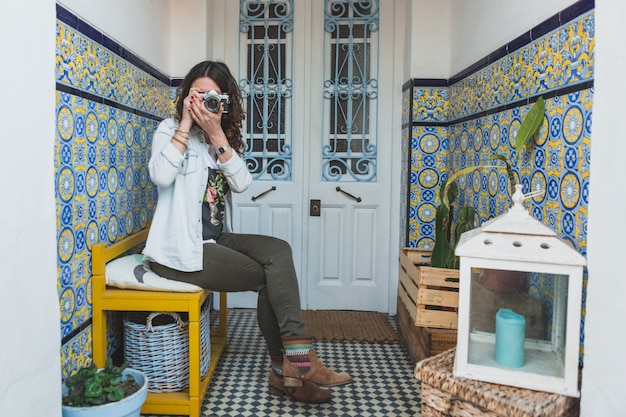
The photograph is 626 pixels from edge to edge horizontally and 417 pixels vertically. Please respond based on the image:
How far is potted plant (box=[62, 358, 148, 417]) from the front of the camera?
5.44 feet

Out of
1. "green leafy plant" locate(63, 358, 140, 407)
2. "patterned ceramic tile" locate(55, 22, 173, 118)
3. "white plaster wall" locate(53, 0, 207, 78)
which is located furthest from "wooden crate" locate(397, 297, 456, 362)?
"white plaster wall" locate(53, 0, 207, 78)

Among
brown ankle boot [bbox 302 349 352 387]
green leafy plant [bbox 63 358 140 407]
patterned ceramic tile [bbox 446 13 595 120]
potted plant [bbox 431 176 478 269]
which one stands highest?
patterned ceramic tile [bbox 446 13 595 120]

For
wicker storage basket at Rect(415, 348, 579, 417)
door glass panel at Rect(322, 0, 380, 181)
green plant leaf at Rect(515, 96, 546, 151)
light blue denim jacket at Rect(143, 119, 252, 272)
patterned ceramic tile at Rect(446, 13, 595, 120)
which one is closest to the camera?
wicker storage basket at Rect(415, 348, 579, 417)

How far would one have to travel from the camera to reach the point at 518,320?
1.47 m

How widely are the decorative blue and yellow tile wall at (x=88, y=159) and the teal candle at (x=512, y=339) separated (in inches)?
54.3

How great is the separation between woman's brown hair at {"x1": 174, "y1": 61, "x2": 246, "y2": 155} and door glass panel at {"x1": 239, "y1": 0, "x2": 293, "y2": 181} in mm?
1033

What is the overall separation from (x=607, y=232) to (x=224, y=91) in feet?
5.17

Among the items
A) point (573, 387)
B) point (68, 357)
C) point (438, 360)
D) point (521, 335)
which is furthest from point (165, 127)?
point (573, 387)

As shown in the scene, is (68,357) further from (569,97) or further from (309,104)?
(309,104)

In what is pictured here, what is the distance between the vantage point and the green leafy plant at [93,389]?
1.70m

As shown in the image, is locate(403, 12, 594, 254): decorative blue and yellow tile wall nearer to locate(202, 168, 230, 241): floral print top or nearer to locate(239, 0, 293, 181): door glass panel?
locate(239, 0, 293, 181): door glass panel

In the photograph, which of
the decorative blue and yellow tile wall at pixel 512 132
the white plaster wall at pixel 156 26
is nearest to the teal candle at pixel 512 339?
the decorative blue and yellow tile wall at pixel 512 132

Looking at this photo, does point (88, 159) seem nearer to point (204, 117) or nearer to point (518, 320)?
point (204, 117)

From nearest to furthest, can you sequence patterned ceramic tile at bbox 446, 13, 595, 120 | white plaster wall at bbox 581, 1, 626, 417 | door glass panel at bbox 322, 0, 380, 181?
1. white plaster wall at bbox 581, 1, 626, 417
2. patterned ceramic tile at bbox 446, 13, 595, 120
3. door glass panel at bbox 322, 0, 380, 181
